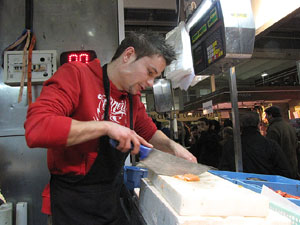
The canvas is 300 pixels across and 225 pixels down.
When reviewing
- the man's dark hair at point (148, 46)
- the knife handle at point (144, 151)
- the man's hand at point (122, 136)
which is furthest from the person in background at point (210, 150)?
the man's hand at point (122, 136)

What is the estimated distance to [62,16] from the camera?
3021 millimetres

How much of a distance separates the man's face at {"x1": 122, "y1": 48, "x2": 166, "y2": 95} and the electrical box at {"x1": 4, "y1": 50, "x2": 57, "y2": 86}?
1610 millimetres

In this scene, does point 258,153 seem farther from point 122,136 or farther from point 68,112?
point 68,112

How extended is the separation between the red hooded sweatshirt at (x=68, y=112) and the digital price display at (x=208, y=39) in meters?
0.94

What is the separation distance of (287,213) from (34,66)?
278cm

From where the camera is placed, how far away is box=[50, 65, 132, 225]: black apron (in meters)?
1.32

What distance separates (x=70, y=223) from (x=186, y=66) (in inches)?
70.4

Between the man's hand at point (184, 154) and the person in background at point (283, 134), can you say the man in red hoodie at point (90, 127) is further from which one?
the person in background at point (283, 134)

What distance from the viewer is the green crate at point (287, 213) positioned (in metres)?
0.93

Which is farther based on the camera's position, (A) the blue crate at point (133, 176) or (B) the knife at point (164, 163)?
(A) the blue crate at point (133, 176)

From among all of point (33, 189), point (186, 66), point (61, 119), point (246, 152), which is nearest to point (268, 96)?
point (246, 152)

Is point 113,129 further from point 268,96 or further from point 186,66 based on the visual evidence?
point 268,96

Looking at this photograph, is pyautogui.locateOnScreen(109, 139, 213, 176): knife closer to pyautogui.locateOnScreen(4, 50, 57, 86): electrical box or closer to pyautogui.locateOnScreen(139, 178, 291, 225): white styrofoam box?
pyautogui.locateOnScreen(139, 178, 291, 225): white styrofoam box

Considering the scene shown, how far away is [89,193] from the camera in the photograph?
1353 millimetres
